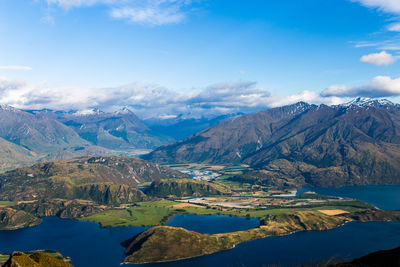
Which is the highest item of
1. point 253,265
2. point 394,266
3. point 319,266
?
point 319,266

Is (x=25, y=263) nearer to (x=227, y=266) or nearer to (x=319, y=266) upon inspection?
(x=319, y=266)

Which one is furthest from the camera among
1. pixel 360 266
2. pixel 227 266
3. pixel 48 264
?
pixel 227 266

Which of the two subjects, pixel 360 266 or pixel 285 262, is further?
pixel 285 262

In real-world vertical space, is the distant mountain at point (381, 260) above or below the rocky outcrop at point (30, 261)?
below

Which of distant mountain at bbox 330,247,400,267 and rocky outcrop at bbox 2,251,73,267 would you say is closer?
rocky outcrop at bbox 2,251,73,267

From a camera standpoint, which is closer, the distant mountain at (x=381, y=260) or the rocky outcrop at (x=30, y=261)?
the rocky outcrop at (x=30, y=261)

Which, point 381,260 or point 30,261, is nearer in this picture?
point 30,261

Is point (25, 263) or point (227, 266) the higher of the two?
point (25, 263)

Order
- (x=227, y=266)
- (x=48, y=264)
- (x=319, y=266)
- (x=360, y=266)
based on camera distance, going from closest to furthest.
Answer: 1. (x=319, y=266)
2. (x=360, y=266)
3. (x=48, y=264)
4. (x=227, y=266)

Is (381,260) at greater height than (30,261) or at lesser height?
lesser

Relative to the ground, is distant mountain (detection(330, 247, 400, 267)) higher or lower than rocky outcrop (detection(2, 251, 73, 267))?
lower

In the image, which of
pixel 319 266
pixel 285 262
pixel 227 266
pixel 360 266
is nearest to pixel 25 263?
pixel 319 266
